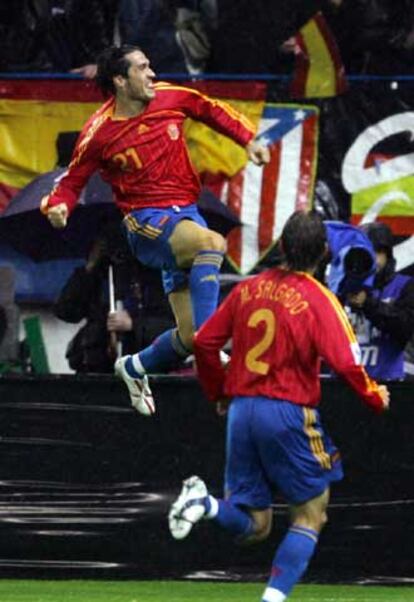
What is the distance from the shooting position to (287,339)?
9336 millimetres

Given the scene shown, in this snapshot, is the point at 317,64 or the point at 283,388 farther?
the point at 317,64

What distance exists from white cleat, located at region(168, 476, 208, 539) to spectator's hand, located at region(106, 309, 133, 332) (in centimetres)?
349

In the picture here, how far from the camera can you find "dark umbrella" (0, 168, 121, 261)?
45.4 feet

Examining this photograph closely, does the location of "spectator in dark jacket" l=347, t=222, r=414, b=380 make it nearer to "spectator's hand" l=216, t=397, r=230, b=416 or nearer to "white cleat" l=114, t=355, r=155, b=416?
"white cleat" l=114, t=355, r=155, b=416

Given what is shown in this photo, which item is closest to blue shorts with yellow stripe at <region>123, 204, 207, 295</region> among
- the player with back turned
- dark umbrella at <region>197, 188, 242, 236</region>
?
the player with back turned

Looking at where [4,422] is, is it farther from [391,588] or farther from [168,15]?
[168,15]

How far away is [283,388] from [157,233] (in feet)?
7.08

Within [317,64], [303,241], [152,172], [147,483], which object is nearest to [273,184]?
[317,64]

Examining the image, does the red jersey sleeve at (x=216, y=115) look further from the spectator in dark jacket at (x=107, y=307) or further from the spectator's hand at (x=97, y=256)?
the spectator's hand at (x=97, y=256)

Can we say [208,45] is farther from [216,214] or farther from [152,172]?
[152,172]

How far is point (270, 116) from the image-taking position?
50.9 ft

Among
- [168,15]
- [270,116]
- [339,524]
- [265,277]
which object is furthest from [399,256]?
[265,277]

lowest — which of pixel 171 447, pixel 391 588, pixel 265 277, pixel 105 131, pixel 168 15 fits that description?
pixel 391 588

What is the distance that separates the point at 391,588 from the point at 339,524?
45 centimetres
